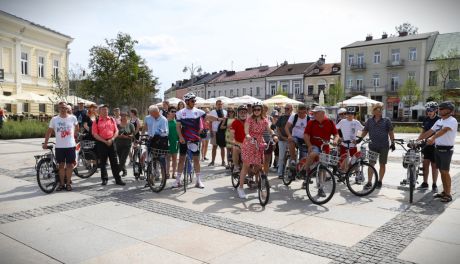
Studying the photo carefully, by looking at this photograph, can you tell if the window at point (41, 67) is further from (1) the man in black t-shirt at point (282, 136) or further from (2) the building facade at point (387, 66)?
(2) the building facade at point (387, 66)

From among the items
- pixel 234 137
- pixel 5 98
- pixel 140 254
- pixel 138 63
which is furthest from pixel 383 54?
pixel 140 254

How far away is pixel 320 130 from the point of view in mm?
7047

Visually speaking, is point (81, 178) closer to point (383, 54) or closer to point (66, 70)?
point (66, 70)

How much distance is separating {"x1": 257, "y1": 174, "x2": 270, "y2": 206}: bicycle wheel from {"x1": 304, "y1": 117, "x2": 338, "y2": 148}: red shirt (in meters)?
1.32

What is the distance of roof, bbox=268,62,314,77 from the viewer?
59.8m

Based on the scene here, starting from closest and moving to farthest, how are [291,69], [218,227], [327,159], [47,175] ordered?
[218,227]
[327,159]
[47,175]
[291,69]

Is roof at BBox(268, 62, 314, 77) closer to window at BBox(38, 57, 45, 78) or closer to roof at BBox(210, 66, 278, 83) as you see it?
roof at BBox(210, 66, 278, 83)

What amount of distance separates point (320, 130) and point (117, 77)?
39731 mm

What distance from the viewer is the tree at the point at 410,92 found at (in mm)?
43594

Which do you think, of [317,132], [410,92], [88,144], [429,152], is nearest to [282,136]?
[317,132]

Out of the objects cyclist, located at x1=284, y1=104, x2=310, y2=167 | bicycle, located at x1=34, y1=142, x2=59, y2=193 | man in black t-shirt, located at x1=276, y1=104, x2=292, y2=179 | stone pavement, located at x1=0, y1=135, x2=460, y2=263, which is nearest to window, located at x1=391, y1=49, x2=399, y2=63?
man in black t-shirt, located at x1=276, y1=104, x2=292, y2=179

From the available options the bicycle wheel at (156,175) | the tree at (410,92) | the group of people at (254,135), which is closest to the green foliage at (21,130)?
the group of people at (254,135)

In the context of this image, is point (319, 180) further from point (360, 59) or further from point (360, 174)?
point (360, 59)

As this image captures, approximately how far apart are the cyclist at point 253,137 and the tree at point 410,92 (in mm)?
42196
